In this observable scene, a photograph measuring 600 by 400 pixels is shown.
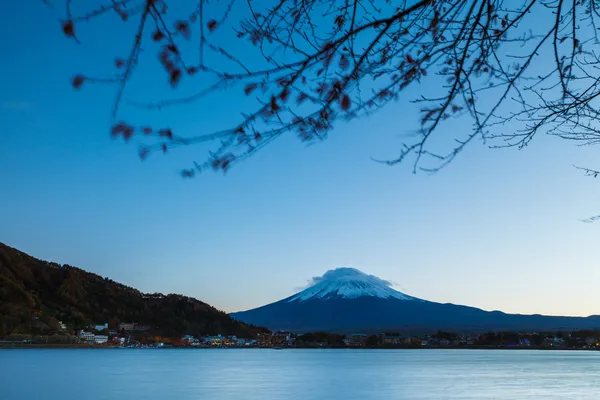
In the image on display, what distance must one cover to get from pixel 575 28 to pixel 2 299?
2819 inches

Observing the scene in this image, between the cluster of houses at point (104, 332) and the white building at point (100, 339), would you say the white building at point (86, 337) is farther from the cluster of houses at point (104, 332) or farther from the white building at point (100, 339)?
the white building at point (100, 339)

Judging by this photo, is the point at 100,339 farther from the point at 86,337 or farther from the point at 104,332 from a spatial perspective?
the point at 86,337

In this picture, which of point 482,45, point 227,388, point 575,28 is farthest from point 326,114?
point 227,388

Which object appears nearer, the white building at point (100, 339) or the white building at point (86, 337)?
the white building at point (86, 337)

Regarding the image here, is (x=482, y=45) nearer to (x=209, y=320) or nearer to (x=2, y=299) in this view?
(x=2, y=299)

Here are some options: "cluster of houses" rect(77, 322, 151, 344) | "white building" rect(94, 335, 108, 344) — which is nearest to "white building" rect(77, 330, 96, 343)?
"cluster of houses" rect(77, 322, 151, 344)

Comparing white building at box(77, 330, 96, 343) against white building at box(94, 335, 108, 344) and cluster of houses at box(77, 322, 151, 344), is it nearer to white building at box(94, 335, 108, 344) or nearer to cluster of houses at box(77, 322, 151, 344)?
cluster of houses at box(77, 322, 151, 344)

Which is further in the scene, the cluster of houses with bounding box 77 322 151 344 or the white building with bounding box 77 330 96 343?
the cluster of houses with bounding box 77 322 151 344

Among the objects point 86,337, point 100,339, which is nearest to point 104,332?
point 100,339

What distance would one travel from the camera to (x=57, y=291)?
7256 centimetres

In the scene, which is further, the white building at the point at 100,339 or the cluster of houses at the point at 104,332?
the white building at the point at 100,339

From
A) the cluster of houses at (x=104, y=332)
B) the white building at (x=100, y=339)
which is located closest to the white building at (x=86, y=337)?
the cluster of houses at (x=104, y=332)

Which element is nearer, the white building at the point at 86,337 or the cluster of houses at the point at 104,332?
the white building at the point at 86,337

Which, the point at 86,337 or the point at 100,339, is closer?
the point at 86,337
